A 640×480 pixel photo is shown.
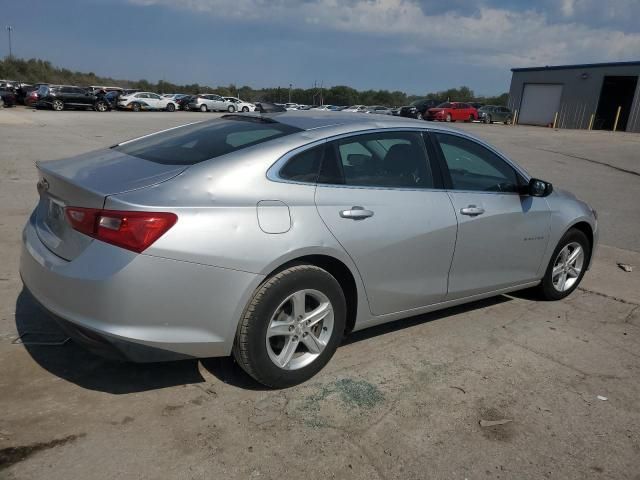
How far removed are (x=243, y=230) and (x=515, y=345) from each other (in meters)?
2.37

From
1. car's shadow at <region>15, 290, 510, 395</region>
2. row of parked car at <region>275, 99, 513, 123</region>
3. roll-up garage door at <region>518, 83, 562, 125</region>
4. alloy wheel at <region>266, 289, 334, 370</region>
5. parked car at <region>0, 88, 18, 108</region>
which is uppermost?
roll-up garage door at <region>518, 83, 562, 125</region>

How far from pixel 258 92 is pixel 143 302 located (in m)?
96.4

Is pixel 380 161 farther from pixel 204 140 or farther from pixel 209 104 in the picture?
pixel 209 104

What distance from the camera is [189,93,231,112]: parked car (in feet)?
147

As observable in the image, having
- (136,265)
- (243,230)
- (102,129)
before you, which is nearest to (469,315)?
(243,230)

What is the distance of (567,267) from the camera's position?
5.03 m

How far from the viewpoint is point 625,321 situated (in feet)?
15.1

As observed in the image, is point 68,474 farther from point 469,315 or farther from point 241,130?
point 469,315

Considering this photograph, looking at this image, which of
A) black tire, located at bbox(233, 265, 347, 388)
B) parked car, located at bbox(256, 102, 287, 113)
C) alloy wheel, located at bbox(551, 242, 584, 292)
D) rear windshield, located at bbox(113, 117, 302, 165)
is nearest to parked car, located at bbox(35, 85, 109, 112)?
parked car, located at bbox(256, 102, 287, 113)

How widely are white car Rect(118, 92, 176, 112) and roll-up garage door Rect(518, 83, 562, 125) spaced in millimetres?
30401

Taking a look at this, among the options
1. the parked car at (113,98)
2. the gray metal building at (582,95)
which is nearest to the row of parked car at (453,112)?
the gray metal building at (582,95)

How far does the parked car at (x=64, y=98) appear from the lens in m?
35.9

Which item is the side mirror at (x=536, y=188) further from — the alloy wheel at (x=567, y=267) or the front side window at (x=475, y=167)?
the alloy wheel at (x=567, y=267)

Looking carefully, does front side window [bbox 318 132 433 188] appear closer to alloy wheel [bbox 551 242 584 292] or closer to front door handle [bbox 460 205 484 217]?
front door handle [bbox 460 205 484 217]
